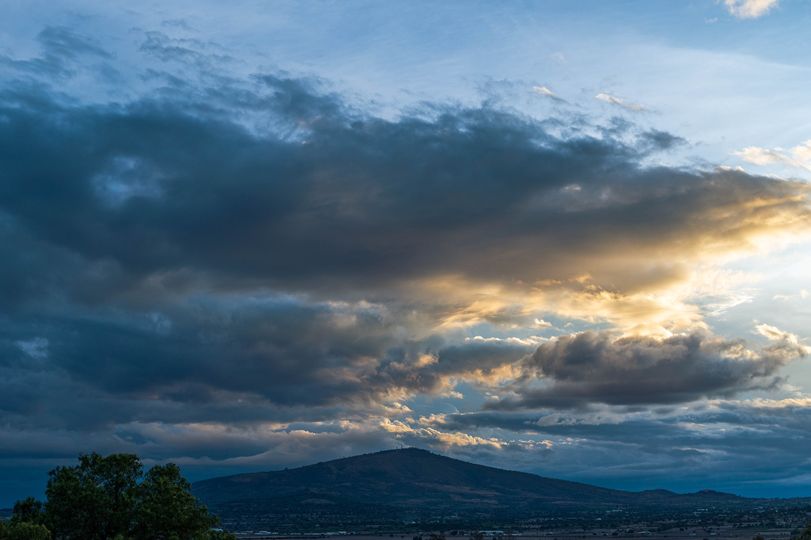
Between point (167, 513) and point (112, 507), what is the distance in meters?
4.09

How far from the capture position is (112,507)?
61.2 metres

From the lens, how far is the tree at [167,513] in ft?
197

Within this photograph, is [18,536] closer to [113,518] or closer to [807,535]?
[113,518]

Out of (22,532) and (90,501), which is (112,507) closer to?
(90,501)

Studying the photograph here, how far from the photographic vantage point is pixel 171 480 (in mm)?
63000

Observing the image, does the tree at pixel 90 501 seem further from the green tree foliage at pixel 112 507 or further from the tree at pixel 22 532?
the tree at pixel 22 532

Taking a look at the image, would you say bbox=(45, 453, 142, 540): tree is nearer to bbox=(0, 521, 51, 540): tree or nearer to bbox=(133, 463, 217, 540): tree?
bbox=(133, 463, 217, 540): tree

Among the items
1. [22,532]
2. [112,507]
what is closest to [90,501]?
[112,507]

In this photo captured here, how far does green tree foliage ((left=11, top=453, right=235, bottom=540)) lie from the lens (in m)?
60.3

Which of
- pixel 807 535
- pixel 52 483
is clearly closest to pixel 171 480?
pixel 52 483

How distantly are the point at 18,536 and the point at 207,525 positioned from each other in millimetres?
13061

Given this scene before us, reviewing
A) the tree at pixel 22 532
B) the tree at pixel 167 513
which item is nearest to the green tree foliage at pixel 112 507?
the tree at pixel 167 513

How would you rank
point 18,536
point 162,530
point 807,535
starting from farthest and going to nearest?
point 807,535 < point 162,530 < point 18,536

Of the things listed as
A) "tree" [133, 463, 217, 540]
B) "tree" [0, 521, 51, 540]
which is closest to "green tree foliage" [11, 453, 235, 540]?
"tree" [133, 463, 217, 540]
